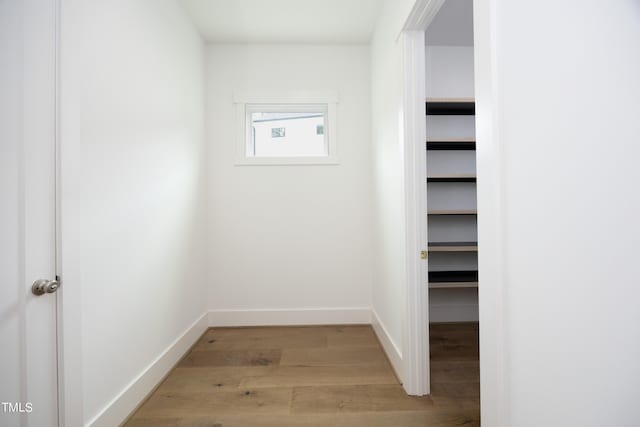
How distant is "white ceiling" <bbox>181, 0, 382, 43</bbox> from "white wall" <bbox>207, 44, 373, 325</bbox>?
12cm

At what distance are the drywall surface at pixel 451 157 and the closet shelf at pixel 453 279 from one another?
156 mm

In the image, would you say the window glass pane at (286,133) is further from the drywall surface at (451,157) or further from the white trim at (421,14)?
the white trim at (421,14)

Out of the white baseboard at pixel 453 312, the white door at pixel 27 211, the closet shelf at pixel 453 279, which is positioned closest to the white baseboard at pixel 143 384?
the white door at pixel 27 211

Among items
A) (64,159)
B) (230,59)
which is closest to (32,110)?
(64,159)

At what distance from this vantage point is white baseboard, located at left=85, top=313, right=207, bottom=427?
146 cm

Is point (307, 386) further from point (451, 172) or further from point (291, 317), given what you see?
point (451, 172)

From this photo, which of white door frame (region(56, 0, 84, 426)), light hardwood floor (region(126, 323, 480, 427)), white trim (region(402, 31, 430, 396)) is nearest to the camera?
white door frame (region(56, 0, 84, 426))

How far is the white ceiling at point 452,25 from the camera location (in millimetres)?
2309

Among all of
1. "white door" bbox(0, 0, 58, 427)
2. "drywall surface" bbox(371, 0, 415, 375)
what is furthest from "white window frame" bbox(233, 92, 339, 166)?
"white door" bbox(0, 0, 58, 427)

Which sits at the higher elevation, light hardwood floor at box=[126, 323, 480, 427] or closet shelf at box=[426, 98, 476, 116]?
closet shelf at box=[426, 98, 476, 116]

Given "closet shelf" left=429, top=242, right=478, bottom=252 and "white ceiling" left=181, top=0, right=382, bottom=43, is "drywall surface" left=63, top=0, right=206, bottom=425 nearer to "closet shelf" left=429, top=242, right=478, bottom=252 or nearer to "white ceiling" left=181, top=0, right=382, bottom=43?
"white ceiling" left=181, top=0, right=382, bottom=43

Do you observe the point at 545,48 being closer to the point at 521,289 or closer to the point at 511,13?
the point at 511,13

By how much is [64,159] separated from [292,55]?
2.30 metres

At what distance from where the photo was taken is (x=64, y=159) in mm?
1204
